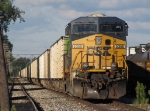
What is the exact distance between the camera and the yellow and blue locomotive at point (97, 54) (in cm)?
1667

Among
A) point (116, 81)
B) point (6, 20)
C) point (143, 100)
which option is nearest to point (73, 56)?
point (116, 81)

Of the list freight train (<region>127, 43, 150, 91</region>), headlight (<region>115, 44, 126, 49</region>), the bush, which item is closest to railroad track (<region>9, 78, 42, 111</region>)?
the bush

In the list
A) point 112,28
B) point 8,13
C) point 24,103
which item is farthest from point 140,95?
point 8,13

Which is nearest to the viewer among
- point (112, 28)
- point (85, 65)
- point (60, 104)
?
point (85, 65)

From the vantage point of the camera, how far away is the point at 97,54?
17188 mm

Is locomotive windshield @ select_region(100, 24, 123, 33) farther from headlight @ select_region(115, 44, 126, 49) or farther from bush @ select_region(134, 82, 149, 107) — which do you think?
bush @ select_region(134, 82, 149, 107)

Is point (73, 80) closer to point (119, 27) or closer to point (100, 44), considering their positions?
point (100, 44)

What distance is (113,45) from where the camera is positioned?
56.7 ft

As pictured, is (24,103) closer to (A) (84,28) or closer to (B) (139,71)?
(A) (84,28)

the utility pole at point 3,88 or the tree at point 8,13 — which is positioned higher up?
the tree at point 8,13

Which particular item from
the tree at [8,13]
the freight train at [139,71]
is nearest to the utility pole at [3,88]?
the freight train at [139,71]

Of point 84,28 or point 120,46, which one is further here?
point 84,28

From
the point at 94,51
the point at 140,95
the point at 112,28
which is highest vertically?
the point at 112,28

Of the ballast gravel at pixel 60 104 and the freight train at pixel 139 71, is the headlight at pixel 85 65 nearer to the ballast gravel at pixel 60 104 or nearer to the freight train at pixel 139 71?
the ballast gravel at pixel 60 104
